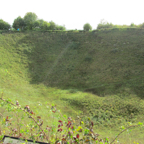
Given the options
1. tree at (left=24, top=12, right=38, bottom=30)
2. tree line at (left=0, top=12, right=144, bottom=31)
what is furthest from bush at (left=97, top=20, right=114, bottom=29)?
tree at (left=24, top=12, right=38, bottom=30)

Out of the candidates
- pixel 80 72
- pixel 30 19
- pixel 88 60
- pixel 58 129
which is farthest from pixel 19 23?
pixel 58 129

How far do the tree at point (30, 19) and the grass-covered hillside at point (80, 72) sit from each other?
641cm

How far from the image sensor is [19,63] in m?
24.5

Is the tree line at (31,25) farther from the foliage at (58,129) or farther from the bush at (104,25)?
the foliage at (58,129)

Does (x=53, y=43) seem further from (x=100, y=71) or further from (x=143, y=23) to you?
(x=143, y=23)

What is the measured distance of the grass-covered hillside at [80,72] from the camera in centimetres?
1344

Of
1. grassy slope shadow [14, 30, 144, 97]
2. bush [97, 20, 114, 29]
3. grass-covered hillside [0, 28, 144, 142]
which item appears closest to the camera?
grass-covered hillside [0, 28, 144, 142]

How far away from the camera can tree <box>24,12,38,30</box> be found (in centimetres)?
4044

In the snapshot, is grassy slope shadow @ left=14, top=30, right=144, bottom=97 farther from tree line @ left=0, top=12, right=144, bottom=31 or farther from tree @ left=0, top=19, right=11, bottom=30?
tree @ left=0, top=19, right=11, bottom=30

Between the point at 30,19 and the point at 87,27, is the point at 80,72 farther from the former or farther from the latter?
the point at 30,19

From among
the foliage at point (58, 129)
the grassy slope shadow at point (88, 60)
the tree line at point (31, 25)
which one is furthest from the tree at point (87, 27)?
the foliage at point (58, 129)

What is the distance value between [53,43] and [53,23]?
11.4 m

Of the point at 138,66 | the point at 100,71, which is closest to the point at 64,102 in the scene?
the point at 100,71

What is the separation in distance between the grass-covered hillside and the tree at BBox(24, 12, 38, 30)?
641cm
